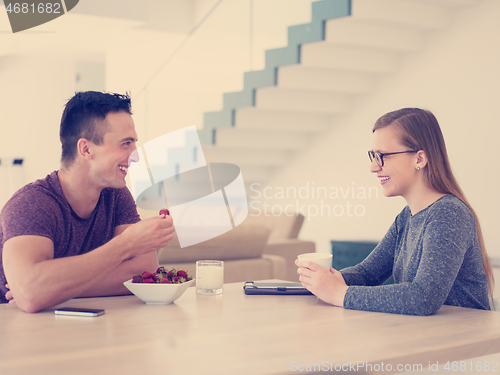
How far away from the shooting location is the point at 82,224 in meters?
1.58

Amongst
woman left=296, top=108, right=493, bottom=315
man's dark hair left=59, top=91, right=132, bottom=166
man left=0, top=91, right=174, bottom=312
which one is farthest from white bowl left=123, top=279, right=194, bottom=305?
man's dark hair left=59, top=91, right=132, bottom=166

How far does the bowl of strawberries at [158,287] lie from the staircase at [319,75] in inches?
135

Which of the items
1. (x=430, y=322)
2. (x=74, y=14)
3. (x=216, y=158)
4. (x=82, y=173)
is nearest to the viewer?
(x=430, y=322)

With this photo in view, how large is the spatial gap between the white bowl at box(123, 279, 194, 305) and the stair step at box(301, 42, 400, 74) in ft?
12.0

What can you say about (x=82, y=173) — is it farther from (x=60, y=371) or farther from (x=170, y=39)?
(x=170, y=39)

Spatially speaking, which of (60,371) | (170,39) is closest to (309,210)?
(170,39)

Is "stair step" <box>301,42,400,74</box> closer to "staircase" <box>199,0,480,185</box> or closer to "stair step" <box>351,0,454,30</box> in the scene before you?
"staircase" <box>199,0,480,185</box>

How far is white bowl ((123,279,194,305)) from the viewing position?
1.30 metres

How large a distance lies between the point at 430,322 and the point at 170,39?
23.4ft

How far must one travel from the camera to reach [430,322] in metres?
1.15

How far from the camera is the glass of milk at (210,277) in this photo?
1473 mm

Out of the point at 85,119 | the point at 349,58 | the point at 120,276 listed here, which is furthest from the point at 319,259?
the point at 349,58

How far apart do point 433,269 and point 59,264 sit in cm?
87

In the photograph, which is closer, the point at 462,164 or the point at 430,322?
the point at 430,322
